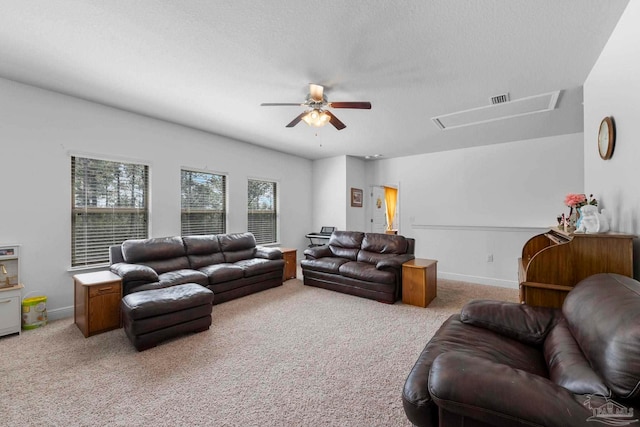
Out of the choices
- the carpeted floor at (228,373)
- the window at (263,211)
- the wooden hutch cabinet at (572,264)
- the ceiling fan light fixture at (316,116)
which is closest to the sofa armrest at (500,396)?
the carpeted floor at (228,373)

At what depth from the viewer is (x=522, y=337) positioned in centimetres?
175

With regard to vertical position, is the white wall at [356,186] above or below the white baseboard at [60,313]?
above

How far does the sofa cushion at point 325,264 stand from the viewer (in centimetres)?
442

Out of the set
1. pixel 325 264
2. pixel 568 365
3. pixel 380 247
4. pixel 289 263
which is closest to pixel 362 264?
pixel 380 247

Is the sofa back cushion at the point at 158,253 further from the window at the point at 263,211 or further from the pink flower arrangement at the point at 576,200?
the pink flower arrangement at the point at 576,200

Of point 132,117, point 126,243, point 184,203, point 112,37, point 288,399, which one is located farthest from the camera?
point 184,203

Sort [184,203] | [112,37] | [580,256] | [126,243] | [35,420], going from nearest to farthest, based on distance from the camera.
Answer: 1. [35,420]
2. [580,256]
3. [112,37]
4. [126,243]
5. [184,203]

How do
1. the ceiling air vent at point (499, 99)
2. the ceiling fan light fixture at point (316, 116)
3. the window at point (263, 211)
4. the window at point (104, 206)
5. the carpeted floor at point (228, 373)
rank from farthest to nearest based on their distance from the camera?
the window at point (263, 211)
the window at point (104, 206)
the ceiling air vent at point (499, 99)
the ceiling fan light fixture at point (316, 116)
the carpeted floor at point (228, 373)

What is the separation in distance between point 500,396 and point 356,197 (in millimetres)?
5862

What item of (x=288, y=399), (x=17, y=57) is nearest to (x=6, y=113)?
(x=17, y=57)

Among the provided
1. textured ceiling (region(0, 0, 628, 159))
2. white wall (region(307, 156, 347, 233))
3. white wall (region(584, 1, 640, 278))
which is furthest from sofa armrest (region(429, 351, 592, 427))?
white wall (region(307, 156, 347, 233))

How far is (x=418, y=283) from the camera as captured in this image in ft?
12.3

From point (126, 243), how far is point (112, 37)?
2.46 m

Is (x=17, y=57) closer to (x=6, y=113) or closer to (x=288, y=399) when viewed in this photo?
(x=6, y=113)
